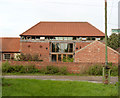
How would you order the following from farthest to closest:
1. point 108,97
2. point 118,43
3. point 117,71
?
point 118,43
point 117,71
point 108,97

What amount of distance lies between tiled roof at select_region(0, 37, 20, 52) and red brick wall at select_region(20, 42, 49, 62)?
122 inches

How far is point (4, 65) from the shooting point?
20922mm

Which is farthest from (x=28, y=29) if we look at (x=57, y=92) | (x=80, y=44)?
(x=57, y=92)

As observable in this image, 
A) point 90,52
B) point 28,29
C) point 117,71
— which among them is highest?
point 28,29

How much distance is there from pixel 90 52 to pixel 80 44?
327 inches

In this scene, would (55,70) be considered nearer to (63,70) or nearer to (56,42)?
(63,70)

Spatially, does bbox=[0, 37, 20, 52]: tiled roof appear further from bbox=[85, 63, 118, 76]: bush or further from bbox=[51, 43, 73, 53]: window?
bbox=[85, 63, 118, 76]: bush

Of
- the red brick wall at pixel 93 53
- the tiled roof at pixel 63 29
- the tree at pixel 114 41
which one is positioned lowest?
the red brick wall at pixel 93 53

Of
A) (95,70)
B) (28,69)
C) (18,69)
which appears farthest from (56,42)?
(95,70)

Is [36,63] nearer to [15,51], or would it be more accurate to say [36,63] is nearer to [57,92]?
[57,92]

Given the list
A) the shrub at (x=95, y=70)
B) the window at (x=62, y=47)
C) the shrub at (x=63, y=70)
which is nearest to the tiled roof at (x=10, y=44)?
the window at (x=62, y=47)

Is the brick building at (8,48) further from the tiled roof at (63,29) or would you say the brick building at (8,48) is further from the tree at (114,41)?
the tree at (114,41)

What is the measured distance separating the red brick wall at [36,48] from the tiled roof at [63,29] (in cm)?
208

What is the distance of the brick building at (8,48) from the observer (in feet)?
134
